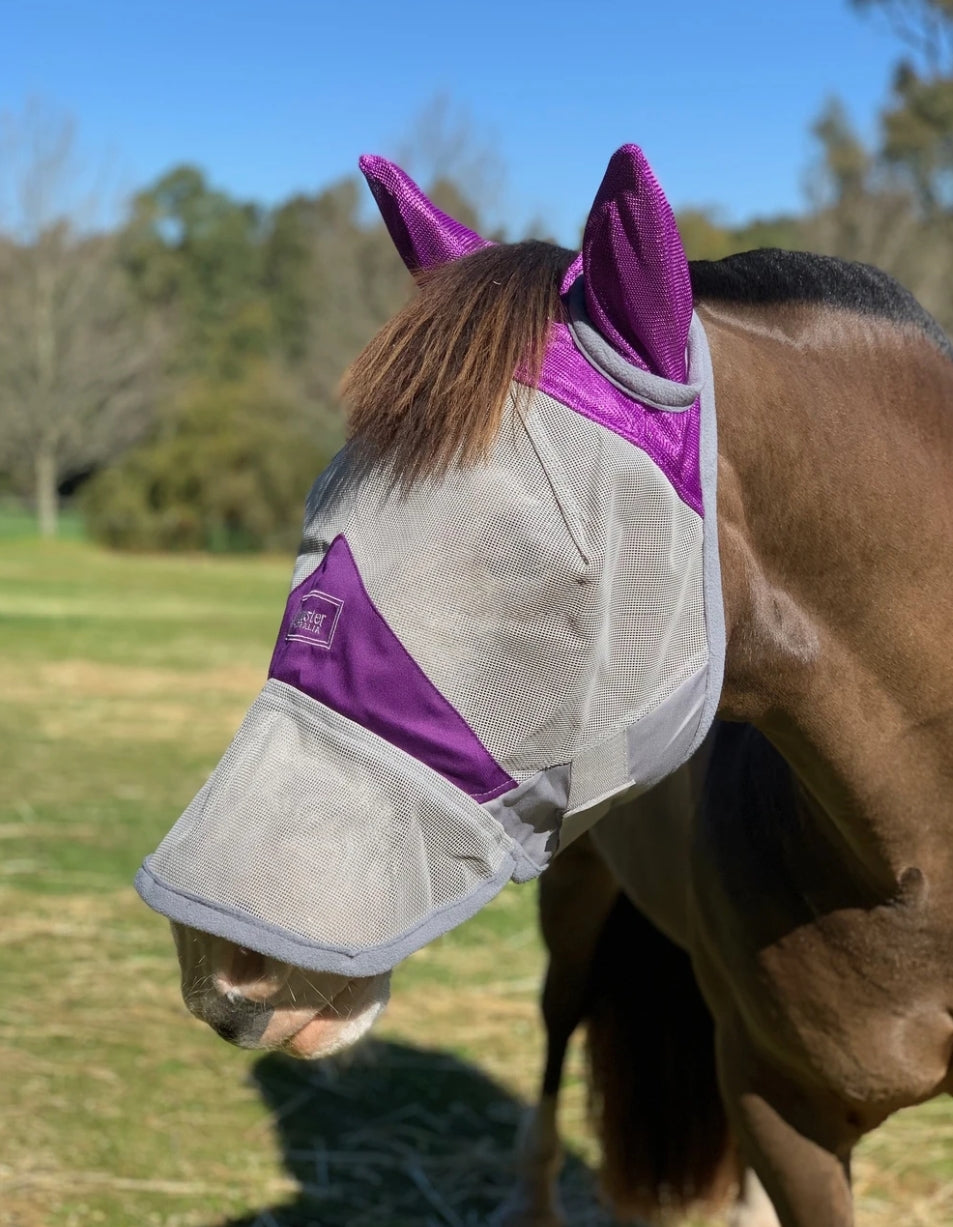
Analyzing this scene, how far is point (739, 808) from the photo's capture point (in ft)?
Answer: 6.32

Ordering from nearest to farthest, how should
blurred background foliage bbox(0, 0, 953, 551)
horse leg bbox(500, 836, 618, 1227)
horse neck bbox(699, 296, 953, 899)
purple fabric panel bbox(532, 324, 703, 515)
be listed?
purple fabric panel bbox(532, 324, 703, 515)
horse neck bbox(699, 296, 953, 899)
horse leg bbox(500, 836, 618, 1227)
blurred background foliage bbox(0, 0, 953, 551)

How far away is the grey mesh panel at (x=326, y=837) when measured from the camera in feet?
3.67

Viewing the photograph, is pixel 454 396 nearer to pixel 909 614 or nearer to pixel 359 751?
pixel 359 751

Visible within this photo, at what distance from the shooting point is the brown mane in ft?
3.89

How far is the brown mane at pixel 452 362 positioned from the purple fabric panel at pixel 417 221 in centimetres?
13

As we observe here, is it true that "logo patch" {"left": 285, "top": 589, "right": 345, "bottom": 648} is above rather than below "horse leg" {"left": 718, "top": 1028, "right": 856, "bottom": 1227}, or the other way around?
above

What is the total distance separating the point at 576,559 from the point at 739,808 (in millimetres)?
884

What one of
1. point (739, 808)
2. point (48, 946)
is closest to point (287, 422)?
point (48, 946)

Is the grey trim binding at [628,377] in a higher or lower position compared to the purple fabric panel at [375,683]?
higher

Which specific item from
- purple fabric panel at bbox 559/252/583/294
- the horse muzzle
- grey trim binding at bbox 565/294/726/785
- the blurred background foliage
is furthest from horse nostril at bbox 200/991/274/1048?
the blurred background foliage

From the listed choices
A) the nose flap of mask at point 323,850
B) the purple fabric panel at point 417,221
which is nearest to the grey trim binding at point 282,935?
the nose flap of mask at point 323,850

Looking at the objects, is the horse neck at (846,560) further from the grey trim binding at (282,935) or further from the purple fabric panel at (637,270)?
the grey trim binding at (282,935)

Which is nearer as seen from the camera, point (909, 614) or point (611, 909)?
point (909, 614)

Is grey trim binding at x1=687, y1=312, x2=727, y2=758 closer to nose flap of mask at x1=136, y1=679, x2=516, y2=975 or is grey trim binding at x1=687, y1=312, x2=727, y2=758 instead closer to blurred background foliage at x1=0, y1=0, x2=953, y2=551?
nose flap of mask at x1=136, y1=679, x2=516, y2=975
